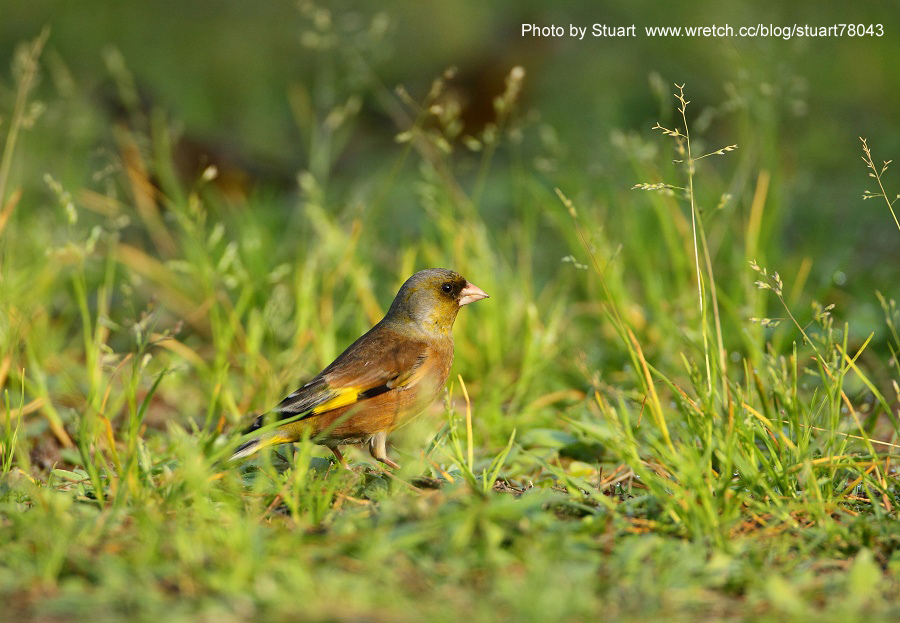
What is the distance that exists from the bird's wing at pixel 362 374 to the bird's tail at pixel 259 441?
85mm

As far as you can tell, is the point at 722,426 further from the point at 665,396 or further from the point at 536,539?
the point at 665,396

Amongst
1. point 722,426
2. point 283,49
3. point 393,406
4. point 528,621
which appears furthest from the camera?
point 283,49

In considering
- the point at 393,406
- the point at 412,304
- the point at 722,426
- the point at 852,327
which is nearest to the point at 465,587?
the point at 722,426

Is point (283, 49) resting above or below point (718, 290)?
above

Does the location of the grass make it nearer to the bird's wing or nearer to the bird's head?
the bird's wing

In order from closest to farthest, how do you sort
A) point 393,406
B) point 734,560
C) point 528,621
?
1. point 528,621
2. point 734,560
3. point 393,406

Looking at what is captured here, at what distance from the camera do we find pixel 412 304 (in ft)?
15.7

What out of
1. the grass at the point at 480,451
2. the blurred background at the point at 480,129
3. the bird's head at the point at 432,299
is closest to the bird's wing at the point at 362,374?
the bird's head at the point at 432,299

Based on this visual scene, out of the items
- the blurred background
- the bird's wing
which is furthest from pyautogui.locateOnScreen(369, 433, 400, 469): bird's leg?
the blurred background

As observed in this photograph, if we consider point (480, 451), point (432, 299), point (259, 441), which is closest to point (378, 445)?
point (480, 451)

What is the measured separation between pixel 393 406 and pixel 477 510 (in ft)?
5.08

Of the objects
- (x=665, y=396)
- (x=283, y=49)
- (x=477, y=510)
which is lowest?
(x=665, y=396)

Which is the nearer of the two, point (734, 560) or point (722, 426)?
point (734, 560)

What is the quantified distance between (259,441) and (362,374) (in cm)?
55
